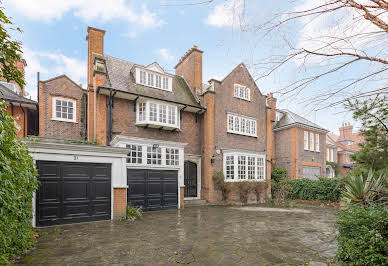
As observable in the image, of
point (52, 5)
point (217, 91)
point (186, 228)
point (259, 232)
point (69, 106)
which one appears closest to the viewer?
point (52, 5)

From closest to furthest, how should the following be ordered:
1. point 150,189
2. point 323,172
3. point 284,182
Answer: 1. point 150,189
2. point 284,182
3. point 323,172

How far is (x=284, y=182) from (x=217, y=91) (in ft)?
29.6

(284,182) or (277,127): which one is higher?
(277,127)

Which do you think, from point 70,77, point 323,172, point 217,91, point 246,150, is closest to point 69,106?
→ point 70,77

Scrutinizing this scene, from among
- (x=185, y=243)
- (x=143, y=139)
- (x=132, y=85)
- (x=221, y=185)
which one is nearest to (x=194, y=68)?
(x=132, y=85)

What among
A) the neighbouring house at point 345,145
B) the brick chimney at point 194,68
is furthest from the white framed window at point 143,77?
the neighbouring house at point 345,145

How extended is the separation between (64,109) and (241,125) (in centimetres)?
1228

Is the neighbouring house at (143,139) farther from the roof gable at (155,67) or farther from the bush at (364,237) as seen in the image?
the bush at (364,237)

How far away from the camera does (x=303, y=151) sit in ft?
66.6

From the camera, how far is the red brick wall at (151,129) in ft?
43.6

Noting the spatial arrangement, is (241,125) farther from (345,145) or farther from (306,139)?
(345,145)


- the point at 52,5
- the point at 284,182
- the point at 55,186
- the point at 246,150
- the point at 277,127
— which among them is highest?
the point at 52,5

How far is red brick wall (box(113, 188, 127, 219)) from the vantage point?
30.5 ft

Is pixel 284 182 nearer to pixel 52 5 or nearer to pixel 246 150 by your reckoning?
pixel 246 150
